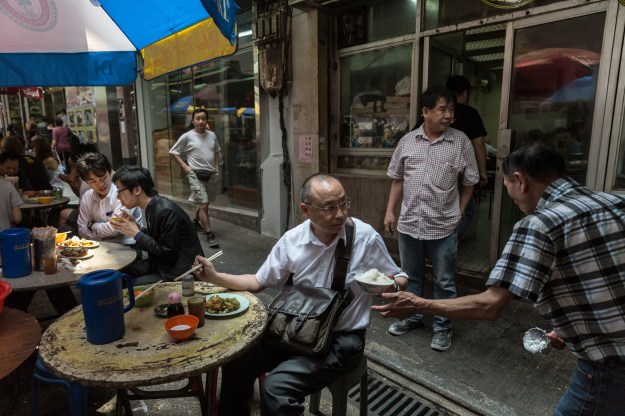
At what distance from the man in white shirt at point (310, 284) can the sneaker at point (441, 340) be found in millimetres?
1386

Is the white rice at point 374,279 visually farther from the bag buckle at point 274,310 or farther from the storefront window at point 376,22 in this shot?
the storefront window at point 376,22

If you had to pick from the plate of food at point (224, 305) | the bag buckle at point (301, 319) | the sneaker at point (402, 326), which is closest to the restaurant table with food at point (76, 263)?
the plate of food at point (224, 305)

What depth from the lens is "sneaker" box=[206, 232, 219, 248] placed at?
608cm

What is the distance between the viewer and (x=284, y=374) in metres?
1.93

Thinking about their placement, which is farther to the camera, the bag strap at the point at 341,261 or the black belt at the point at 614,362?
the bag strap at the point at 341,261

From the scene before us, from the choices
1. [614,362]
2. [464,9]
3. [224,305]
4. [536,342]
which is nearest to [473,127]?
[464,9]

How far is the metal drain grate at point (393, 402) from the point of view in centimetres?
263

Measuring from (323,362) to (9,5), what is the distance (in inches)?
137

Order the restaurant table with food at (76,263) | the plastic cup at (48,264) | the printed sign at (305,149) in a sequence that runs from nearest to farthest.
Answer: the restaurant table with food at (76,263) < the plastic cup at (48,264) < the printed sign at (305,149)

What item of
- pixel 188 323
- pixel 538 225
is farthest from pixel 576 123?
pixel 188 323

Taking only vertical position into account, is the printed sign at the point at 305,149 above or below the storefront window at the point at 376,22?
below

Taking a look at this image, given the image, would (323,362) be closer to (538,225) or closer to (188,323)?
(188,323)

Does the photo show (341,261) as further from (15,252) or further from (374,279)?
(15,252)

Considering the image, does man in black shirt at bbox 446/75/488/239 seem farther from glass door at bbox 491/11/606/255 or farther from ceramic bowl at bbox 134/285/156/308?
ceramic bowl at bbox 134/285/156/308
